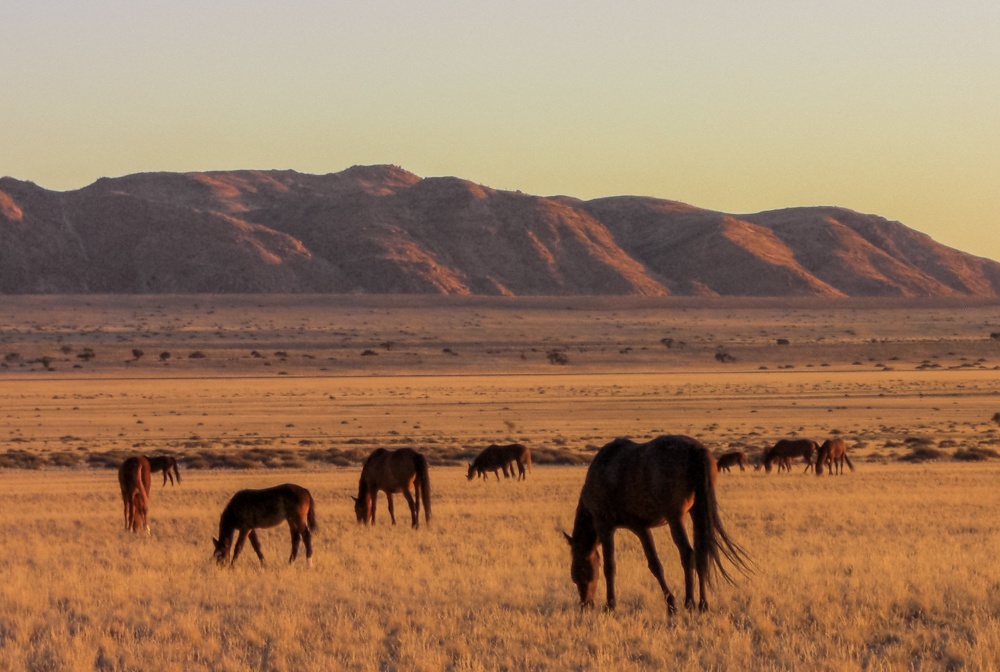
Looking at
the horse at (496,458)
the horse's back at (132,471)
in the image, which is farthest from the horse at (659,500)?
the horse at (496,458)

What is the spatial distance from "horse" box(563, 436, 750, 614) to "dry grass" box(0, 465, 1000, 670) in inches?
17.5

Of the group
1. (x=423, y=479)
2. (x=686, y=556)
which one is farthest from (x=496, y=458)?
(x=686, y=556)

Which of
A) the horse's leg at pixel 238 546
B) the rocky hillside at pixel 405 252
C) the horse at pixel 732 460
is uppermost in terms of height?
the rocky hillside at pixel 405 252

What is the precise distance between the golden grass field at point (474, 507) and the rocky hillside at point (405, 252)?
217 feet

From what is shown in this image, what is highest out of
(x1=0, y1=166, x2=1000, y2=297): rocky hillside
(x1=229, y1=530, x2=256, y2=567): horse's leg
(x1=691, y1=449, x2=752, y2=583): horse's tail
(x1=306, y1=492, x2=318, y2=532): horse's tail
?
(x1=0, y1=166, x2=1000, y2=297): rocky hillside

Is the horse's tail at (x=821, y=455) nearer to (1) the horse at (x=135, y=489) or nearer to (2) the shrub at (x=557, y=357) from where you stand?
(1) the horse at (x=135, y=489)

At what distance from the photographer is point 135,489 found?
64.6ft

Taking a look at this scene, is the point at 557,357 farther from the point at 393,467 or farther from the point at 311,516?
the point at 311,516

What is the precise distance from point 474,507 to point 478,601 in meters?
12.3

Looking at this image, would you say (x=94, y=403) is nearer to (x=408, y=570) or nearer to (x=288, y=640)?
(x=408, y=570)

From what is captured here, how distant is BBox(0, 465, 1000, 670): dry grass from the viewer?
9.63 metres

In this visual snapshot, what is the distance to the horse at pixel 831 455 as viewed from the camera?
3137cm

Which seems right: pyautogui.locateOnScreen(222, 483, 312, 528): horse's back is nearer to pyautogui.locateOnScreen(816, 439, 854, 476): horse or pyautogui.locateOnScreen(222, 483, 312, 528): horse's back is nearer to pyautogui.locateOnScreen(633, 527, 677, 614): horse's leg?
pyautogui.locateOnScreen(633, 527, 677, 614): horse's leg

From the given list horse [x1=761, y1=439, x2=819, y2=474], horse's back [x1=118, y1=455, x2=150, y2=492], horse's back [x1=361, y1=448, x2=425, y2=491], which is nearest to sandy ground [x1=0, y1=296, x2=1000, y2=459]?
horse [x1=761, y1=439, x2=819, y2=474]
